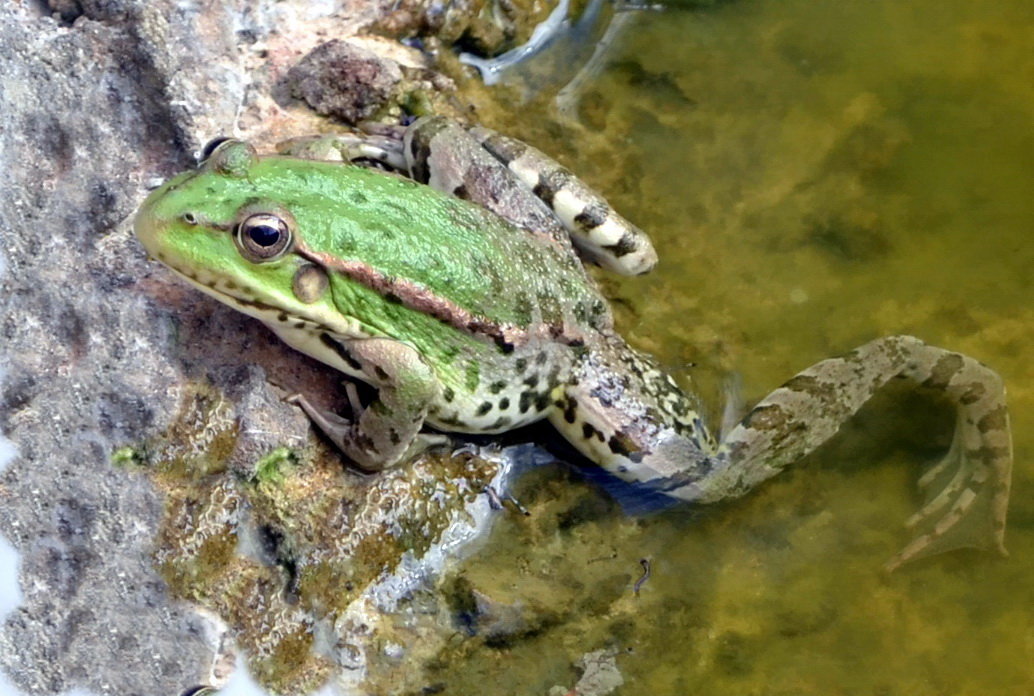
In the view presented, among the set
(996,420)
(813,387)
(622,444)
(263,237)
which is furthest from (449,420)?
(996,420)

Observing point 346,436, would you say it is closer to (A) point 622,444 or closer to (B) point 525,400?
(B) point 525,400

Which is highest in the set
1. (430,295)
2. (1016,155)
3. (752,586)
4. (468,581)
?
(430,295)

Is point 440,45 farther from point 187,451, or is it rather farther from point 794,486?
point 794,486

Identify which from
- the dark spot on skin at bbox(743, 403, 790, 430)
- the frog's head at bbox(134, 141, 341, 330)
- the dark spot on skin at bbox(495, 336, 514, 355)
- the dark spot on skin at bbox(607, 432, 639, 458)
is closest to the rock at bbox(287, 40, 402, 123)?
the frog's head at bbox(134, 141, 341, 330)

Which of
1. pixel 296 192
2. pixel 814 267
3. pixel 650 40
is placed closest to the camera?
pixel 296 192

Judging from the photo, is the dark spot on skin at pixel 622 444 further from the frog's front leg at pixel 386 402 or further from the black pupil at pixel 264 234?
the black pupil at pixel 264 234

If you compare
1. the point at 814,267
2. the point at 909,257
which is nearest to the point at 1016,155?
the point at 909,257
